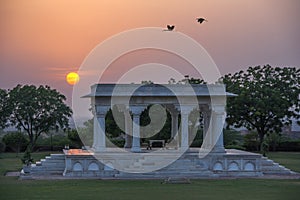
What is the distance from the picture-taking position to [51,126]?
50.9 metres

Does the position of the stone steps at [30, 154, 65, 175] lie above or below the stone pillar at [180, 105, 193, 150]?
below

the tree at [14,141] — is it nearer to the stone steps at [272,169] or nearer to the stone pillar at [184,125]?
the stone pillar at [184,125]

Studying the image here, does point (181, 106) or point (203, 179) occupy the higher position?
point (181, 106)

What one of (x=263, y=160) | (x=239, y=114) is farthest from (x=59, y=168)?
(x=239, y=114)

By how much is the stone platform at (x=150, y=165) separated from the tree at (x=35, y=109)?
18644 millimetres

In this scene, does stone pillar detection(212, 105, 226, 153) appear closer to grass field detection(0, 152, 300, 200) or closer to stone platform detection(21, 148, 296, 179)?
stone platform detection(21, 148, 296, 179)

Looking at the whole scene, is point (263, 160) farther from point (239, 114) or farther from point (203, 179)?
point (239, 114)

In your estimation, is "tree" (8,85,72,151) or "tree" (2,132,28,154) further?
"tree" (8,85,72,151)

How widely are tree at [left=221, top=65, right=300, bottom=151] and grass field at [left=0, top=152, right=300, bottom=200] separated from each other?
1945 centimetres

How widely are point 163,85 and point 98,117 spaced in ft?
11.5

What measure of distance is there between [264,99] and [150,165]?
748 inches

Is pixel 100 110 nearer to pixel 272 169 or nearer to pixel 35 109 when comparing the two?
pixel 272 169

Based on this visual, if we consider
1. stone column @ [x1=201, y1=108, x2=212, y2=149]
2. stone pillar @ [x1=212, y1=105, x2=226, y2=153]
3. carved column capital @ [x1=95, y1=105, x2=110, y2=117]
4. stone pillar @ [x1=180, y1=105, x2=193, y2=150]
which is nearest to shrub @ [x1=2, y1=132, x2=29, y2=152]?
carved column capital @ [x1=95, y1=105, x2=110, y2=117]

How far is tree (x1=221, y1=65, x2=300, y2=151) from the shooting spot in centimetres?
4638
